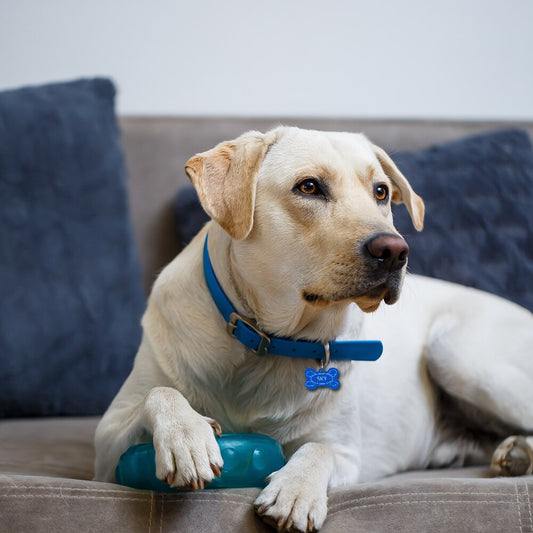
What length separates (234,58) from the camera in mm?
3023

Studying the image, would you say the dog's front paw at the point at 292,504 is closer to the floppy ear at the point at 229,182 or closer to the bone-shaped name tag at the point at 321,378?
the bone-shaped name tag at the point at 321,378

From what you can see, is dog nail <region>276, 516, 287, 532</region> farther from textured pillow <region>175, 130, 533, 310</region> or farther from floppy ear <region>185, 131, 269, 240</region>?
textured pillow <region>175, 130, 533, 310</region>

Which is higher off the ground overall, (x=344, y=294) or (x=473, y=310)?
(x=344, y=294)

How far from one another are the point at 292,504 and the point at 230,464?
0.14 metres

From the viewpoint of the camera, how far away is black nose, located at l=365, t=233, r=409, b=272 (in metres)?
1.36

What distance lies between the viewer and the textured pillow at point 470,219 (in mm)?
2590

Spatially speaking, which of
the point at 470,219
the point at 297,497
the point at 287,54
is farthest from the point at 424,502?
the point at 287,54

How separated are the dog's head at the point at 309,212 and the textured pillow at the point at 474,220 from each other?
100cm

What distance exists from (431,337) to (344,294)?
0.83 m

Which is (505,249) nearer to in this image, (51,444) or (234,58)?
(234,58)

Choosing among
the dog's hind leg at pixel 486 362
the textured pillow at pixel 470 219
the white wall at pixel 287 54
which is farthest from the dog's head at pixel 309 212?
the white wall at pixel 287 54

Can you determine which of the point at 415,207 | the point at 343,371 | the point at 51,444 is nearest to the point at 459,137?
the point at 415,207

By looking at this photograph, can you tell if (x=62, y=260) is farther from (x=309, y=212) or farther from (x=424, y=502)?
(x=424, y=502)

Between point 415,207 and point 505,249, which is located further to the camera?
point 505,249
